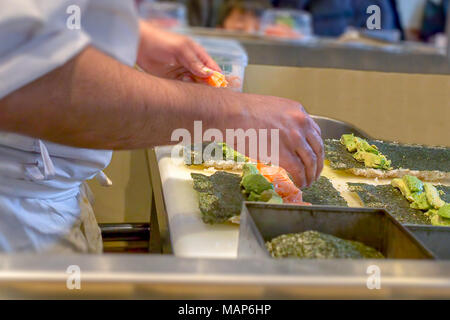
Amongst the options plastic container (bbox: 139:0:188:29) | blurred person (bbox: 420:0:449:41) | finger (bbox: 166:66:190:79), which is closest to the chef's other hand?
finger (bbox: 166:66:190:79)

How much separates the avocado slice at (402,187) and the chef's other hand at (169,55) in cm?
52

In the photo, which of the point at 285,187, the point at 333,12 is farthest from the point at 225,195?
the point at 333,12

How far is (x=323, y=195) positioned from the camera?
1.35m

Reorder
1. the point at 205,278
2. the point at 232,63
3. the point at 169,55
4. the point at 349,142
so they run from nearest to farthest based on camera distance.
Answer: the point at 205,278, the point at 169,55, the point at 349,142, the point at 232,63

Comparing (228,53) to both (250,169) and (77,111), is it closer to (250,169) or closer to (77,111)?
(250,169)

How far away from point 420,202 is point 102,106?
80 cm

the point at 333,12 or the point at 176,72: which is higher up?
the point at 333,12

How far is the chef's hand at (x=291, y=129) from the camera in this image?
103cm

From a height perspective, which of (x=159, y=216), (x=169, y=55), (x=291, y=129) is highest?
(x=169, y=55)

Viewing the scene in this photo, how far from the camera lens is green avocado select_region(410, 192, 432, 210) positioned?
1.32 metres

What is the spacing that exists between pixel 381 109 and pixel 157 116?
4.54 feet

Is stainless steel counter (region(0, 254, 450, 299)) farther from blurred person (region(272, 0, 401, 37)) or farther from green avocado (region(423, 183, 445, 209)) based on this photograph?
blurred person (region(272, 0, 401, 37))

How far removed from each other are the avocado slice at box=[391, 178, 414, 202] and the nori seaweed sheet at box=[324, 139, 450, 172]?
0.14m
